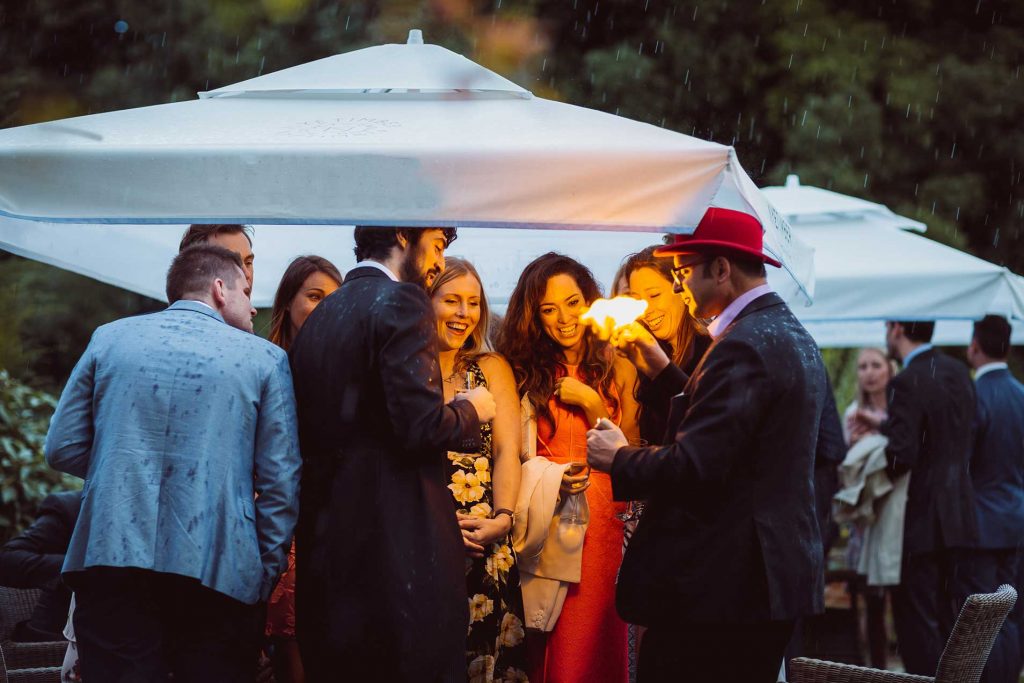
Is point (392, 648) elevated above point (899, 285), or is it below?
below

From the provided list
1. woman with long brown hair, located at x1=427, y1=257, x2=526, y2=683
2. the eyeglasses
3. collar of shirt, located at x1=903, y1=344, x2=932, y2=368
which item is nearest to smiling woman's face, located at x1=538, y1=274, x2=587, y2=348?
woman with long brown hair, located at x1=427, y1=257, x2=526, y2=683

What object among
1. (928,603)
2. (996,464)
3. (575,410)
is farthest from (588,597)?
(996,464)

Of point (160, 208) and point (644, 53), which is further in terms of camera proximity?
point (644, 53)

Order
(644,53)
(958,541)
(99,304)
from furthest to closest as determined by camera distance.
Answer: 1. (644,53)
2. (99,304)
3. (958,541)

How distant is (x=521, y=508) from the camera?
15.3 ft

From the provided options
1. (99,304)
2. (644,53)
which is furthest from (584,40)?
(99,304)

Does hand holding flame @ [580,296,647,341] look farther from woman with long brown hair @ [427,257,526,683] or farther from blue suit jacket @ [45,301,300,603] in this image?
blue suit jacket @ [45,301,300,603]

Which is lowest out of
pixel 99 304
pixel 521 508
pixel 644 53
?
pixel 521 508

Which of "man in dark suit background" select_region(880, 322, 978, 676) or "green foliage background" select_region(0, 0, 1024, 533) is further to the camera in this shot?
"green foliage background" select_region(0, 0, 1024, 533)

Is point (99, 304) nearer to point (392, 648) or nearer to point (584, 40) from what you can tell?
point (584, 40)

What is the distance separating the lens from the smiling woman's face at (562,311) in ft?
16.3

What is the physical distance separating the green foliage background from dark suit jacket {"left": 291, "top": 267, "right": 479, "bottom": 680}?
40.9ft

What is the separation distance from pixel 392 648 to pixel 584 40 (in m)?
15.8

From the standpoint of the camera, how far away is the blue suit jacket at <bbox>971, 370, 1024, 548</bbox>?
25.0 feet
